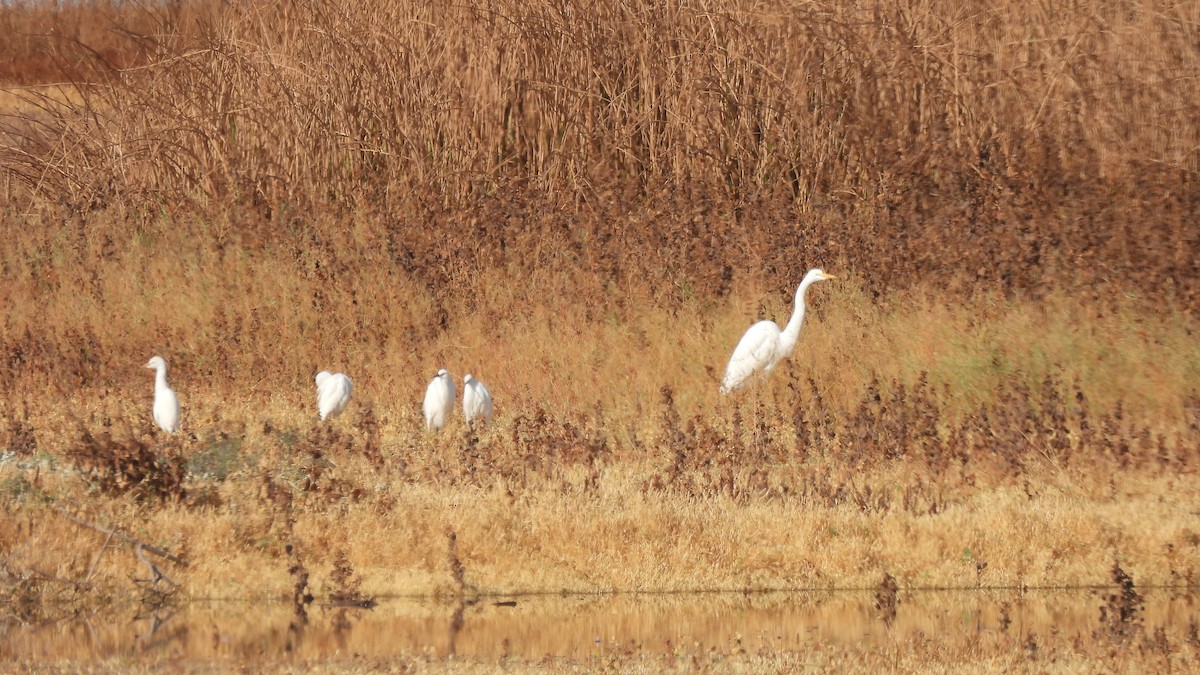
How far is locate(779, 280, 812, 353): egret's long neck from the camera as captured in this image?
1243cm

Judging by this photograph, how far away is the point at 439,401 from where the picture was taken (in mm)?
11266

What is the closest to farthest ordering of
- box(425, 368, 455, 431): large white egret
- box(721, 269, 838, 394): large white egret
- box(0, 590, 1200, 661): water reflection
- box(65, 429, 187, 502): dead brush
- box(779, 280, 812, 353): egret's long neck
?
1. box(0, 590, 1200, 661): water reflection
2. box(65, 429, 187, 502): dead brush
3. box(425, 368, 455, 431): large white egret
4. box(721, 269, 838, 394): large white egret
5. box(779, 280, 812, 353): egret's long neck

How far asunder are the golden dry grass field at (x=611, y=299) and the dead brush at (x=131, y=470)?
3cm

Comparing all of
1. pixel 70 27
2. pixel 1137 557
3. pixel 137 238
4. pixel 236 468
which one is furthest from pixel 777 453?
pixel 70 27

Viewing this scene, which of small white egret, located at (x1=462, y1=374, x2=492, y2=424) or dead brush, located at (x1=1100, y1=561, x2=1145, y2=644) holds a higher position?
small white egret, located at (x1=462, y1=374, x2=492, y2=424)

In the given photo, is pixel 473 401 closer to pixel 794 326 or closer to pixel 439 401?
pixel 439 401

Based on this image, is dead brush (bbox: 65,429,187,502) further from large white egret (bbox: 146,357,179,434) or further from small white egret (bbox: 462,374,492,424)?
small white egret (bbox: 462,374,492,424)

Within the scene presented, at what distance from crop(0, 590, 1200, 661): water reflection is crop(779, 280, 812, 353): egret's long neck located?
4.26 m

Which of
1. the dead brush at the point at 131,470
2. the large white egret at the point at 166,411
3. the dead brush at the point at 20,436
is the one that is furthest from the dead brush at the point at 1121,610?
the dead brush at the point at 20,436

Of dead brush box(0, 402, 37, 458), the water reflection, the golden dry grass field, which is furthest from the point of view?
dead brush box(0, 402, 37, 458)

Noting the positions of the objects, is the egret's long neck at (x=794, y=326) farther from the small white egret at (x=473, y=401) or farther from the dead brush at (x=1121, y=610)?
the dead brush at (x=1121, y=610)

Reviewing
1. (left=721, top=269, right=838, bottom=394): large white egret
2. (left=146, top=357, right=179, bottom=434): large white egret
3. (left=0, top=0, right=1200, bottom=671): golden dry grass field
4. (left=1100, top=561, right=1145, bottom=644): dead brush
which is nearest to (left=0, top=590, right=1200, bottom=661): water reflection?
(left=1100, top=561, right=1145, bottom=644): dead brush

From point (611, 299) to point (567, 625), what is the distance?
6.88 metres

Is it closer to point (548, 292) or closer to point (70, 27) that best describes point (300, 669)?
point (548, 292)
